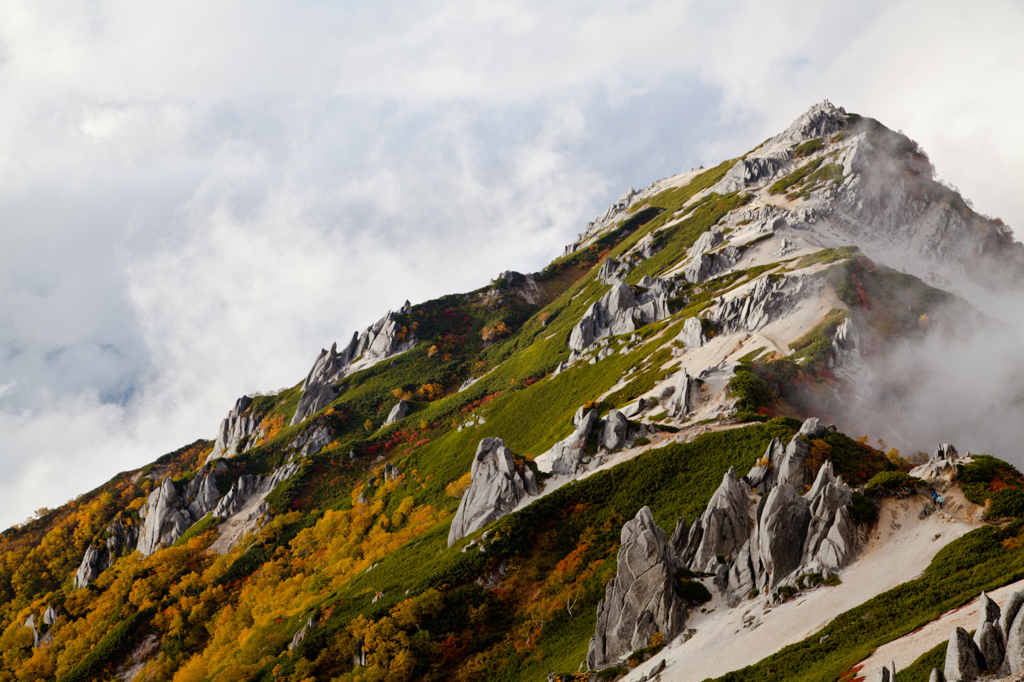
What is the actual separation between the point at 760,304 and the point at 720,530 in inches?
2430

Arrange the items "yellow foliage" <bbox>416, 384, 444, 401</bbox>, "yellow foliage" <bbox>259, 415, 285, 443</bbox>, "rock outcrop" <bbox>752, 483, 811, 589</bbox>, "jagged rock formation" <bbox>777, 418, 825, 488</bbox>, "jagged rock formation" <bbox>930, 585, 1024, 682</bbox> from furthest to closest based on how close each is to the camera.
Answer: "yellow foliage" <bbox>259, 415, 285, 443</bbox> → "yellow foliage" <bbox>416, 384, 444, 401</bbox> → "jagged rock formation" <bbox>777, 418, 825, 488</bbox> → "rock outcrop" <bbox>752, 483, 811, 589</bbox> → "jagged rock formation" <bbox>930, 585, 1024, 682</bbox>

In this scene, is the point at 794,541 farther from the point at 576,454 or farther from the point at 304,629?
the point at 304,629

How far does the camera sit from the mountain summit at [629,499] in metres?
39.3

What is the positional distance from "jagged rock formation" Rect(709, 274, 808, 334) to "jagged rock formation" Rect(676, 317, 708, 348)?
4.70 meters

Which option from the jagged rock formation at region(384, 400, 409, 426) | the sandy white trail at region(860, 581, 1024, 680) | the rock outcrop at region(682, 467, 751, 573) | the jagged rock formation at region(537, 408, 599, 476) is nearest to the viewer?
the sandy white trail at region(860, 581, 1024, 680)

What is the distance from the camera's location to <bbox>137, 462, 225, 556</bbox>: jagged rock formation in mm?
128250

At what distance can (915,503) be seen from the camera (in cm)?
4409

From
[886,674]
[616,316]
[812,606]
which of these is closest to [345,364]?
[616,316]

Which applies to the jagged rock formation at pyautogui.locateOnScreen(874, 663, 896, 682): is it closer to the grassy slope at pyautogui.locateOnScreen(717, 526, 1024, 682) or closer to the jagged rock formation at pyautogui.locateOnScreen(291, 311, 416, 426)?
the grassy slope at pyautogui.locateOnScreen(717, 526, 1024, 682)

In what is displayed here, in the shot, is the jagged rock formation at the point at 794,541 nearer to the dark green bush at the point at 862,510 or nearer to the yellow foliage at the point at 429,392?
the dark green bush at the point at 862,510

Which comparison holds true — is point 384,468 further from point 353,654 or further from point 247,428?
point 247,428

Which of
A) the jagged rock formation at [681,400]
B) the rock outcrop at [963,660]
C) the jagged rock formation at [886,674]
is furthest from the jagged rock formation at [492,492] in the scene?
the rock outcrop at [963,660]

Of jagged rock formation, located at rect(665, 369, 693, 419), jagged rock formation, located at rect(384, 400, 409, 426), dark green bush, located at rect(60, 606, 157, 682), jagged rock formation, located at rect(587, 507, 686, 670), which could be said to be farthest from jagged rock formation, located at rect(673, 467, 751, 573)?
jagged rock formation, located at rect(384, 400, 409, 426)

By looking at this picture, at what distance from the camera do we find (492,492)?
73562 millimetres
